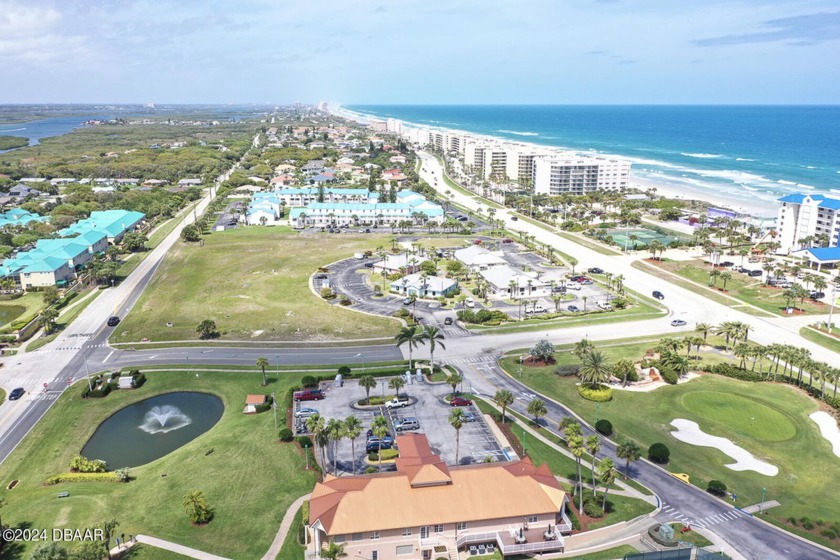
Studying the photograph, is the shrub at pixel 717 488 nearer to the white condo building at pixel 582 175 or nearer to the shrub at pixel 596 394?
the shrub at pixel 596 394

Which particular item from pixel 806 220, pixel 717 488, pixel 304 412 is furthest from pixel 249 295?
pixel 806 220

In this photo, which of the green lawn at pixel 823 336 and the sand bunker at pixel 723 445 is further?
the green lawn at pixel 823 336

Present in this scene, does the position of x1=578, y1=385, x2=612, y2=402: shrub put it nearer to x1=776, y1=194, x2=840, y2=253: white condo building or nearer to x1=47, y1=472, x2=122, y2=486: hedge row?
x1=47, y1=472, x2=122, y2=486: hedge row

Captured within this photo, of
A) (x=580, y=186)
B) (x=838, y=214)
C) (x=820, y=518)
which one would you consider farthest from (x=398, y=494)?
(x=580, y=186)

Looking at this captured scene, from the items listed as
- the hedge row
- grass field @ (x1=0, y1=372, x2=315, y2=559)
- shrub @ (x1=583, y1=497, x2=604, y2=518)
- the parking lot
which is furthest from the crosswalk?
the hedge row

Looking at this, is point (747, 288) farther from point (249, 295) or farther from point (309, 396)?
point (249, 295)

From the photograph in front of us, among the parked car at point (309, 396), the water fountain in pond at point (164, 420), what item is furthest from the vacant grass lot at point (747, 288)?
the water fountain in pond at point (164, 420)
